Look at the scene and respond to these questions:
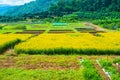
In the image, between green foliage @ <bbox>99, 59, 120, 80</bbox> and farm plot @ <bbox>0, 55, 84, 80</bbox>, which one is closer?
green foliage @ <bbox>99, 59, 120, 80</bbox>

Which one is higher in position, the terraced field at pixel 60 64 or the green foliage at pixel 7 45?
the terraced field at pixel 60 64

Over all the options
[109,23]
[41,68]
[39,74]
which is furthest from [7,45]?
[109,23]

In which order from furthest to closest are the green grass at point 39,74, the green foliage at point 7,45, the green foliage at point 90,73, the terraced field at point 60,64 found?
the green foliage at point 7,45 → the terraced field at point 60,64 → the green grass at point 39,74 → the green foliage at point 90,73

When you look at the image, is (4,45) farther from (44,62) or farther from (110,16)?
(110,16)

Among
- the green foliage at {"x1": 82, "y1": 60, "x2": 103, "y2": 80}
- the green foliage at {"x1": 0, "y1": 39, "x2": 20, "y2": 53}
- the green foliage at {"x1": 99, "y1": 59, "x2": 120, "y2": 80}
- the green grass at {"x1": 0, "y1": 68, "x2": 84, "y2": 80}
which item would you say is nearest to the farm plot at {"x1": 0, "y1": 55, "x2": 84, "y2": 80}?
the green grass at {"x1": 0, "y1": 68, "x2": 84, "y2": 80}

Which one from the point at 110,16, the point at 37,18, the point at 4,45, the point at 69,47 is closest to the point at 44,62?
the point at 69,47

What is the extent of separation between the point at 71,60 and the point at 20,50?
4.79 metres

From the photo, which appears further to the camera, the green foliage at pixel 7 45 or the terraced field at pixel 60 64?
the green foliage at pixel 7 45

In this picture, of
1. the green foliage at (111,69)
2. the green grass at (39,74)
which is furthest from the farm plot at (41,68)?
the green foliage at (111,69)

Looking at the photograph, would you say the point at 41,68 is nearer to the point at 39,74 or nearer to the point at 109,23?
the point at 39,74

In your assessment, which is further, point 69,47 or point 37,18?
point 37,18

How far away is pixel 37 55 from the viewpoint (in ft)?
66.1

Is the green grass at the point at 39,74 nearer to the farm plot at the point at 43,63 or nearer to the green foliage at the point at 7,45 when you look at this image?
the farm plot at the point at 43,63

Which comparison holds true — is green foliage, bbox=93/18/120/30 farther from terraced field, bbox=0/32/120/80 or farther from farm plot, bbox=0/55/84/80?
farm plot, bbox=0/55/84/80
